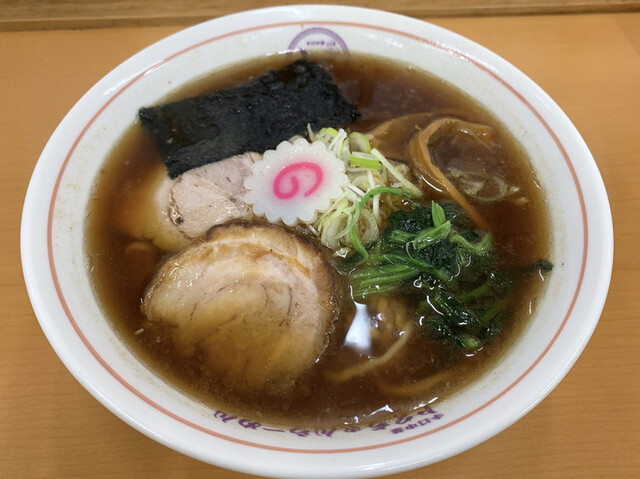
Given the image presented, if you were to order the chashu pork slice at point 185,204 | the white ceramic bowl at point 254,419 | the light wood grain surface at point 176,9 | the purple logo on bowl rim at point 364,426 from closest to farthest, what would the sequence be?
the white ceramic bowl at point 254,419, the purple logo on bowl rim at point 364,426, the chashu pork slice at point 185,204, the light wood grain surface at point 176,9

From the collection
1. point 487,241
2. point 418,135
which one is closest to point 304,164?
point 418,135

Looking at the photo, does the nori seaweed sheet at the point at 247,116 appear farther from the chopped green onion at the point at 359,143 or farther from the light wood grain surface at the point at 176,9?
the light wood grain surface at the point at 176,9

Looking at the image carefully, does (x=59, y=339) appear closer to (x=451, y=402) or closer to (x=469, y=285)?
(x=451, y=402)

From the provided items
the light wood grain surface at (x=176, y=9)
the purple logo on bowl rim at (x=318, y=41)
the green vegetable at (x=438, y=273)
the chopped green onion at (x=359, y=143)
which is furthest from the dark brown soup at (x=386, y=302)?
the light wood grain surface at (x=176, y=9)

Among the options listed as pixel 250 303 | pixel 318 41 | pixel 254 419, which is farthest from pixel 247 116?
pixel 254 419

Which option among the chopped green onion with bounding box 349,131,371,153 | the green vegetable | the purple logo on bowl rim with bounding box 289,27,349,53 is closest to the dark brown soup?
the green vegetable

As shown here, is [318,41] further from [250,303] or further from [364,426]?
[364,426]
